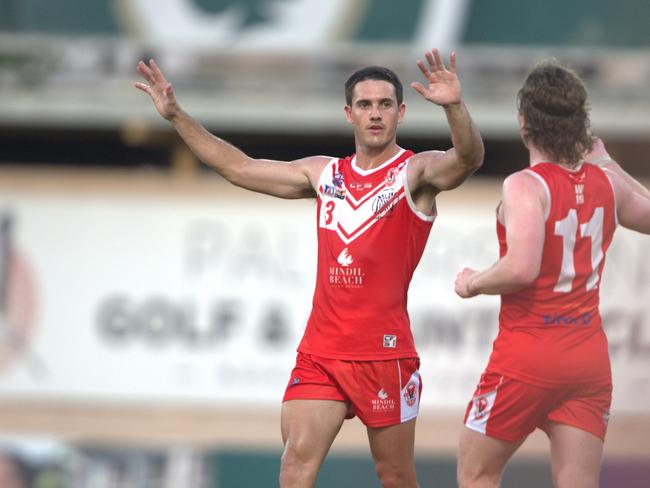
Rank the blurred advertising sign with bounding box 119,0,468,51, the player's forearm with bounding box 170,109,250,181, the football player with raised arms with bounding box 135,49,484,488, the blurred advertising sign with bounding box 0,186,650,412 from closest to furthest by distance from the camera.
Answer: the football player with raised arms with bounding box 135,49,484,488 → the player's forearm with bounding box 170,109,250,181 → the blurred advertising sign with bounding box 0,186,650,412 → the blurred advertising sign with bounding box 119,0,468,51

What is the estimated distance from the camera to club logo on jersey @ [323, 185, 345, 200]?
17.8ft

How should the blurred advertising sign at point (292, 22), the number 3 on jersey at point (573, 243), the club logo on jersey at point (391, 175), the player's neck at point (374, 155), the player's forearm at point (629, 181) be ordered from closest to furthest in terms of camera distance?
the number 3 on jersey at point (573, 243)
the player's forearm at point (629, 181)
the club logo on jersey at point (391, 175)
the player's neck at point (374, 155)
the blurred advertising sign at point (292, 22)

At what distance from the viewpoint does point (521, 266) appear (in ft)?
14.8

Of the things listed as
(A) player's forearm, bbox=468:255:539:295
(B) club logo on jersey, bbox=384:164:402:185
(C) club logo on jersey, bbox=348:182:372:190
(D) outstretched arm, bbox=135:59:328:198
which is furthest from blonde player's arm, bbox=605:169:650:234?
(D) outstretched arm, bbox=135:59:328:198

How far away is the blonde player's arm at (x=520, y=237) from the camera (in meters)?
4.51

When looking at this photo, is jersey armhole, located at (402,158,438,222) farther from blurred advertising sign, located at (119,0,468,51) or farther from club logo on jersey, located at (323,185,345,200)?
blurred advertising sign, located at (119,0,468,51)

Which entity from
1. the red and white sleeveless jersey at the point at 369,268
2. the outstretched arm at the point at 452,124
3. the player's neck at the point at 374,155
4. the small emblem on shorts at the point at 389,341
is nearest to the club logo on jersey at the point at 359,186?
the red and white sleeveless jersey at the point at 369,268

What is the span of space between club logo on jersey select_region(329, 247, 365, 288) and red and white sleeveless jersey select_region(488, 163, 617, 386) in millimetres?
837

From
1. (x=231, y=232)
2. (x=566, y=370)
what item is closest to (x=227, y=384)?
(x=231, y=232)

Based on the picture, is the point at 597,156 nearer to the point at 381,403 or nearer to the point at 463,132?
the point at 463,132

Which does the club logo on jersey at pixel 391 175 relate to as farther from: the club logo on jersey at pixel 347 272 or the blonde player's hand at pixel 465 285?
the blonde player's hand at pixel 465 285

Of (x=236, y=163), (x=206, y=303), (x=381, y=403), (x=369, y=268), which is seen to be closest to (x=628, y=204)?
(x=369, y=268)

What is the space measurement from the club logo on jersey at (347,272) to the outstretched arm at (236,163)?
1.50 ft

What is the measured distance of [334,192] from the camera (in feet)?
17.9
